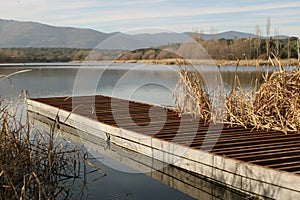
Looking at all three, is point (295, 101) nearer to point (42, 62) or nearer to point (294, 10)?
point (294, 10)

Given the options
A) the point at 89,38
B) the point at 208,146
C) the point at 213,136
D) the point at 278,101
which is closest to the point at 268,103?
the point at 278,101

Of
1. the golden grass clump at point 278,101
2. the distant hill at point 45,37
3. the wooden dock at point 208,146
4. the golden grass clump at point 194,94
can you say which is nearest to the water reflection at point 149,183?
the wooden dock at point 208,146

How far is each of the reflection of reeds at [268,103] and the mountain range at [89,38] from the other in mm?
1274

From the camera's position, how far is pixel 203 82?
6.09m

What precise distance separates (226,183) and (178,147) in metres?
0.70

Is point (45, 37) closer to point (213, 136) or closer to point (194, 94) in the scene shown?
point (194, 94)

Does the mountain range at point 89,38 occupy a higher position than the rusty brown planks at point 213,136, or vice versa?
the mountain range at point 89,38

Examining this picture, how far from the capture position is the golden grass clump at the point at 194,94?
19.1 ft

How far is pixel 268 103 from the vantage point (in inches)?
207

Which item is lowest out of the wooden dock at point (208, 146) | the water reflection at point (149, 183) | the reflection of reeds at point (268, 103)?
the water reflection at point (149, 183)

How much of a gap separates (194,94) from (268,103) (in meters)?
1.02

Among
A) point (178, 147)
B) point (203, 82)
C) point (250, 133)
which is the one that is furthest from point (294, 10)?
point (178, 147)

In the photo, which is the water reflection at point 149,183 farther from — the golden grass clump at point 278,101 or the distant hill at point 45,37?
the distant hill at point 45,37

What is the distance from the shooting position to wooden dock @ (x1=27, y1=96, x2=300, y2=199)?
134 inches
